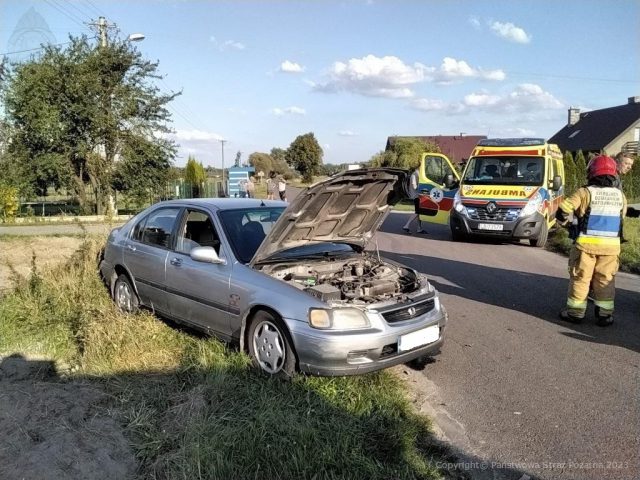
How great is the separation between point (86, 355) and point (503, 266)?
25.4ft

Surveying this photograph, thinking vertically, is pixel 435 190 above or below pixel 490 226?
above

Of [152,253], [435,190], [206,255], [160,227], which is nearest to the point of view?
[206,255]

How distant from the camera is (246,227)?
17.3 ft

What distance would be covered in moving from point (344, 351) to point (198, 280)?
178 centimetres

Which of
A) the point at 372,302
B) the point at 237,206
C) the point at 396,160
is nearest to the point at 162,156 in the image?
the point at 396,160

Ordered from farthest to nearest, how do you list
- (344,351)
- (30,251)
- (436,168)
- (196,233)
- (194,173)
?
(194,173)
(436,168)
(30,251)
(196,233)
(344,351)

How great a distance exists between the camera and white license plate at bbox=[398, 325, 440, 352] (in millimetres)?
4262

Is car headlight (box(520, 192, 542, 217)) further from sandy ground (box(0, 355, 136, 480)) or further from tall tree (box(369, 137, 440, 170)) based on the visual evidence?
tall tree (box(369, 137, 440, 170))

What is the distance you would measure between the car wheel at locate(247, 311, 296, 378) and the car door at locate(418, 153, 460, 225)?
10230 millimetres

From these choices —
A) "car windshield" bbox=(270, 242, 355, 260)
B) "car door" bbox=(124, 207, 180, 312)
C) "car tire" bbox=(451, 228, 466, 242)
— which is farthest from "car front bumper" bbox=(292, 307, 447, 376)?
"car tire" bbox=(451, 228, 466, 242)

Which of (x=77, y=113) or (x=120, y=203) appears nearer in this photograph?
(x=77, y=113)

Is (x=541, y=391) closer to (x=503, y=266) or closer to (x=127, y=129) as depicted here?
(x=503, y=266)

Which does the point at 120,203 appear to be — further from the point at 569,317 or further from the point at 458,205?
the point at 569,317

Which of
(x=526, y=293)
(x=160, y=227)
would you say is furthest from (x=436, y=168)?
(x=160, y=227)
